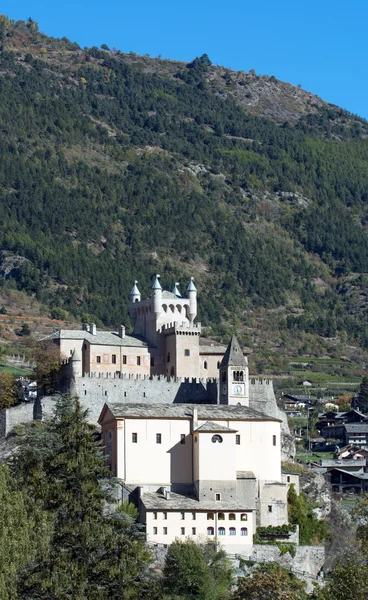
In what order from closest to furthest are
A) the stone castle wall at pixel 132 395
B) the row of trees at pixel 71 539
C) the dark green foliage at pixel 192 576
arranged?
the row of trees at pixel 71 539, the dark green foliage at pixel 192 576, the stone castle wall at pixel 132 395

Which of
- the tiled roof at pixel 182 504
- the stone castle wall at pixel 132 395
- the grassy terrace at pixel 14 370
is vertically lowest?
the tiled roof at pixel 182 504

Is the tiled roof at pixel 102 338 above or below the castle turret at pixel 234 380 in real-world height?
above

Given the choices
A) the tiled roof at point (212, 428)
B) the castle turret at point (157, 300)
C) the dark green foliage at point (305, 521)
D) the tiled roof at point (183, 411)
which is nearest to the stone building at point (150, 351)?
the castle turret at point (157, 300)

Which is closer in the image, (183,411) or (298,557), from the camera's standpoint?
(298,557)

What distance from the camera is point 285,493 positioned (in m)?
99.8

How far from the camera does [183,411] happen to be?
322 feet

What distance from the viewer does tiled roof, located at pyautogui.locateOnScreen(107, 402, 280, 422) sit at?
96750 millimetres

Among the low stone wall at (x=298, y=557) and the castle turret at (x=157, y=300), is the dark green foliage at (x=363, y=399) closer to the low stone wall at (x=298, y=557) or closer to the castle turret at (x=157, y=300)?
the castle turret at (x=157, y=300)

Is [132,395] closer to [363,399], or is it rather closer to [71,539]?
[71,539]

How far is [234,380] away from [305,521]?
1228cm

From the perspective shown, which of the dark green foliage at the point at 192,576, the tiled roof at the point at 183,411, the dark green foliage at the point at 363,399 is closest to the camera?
the dark green foliage at the point at 192,576

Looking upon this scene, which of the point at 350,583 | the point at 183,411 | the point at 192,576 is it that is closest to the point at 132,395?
the point at 183,411

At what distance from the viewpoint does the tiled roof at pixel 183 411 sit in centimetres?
9675

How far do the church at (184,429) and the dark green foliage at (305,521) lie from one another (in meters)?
1.58
